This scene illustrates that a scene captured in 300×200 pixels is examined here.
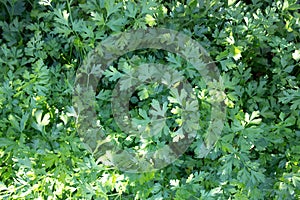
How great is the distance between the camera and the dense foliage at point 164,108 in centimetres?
204

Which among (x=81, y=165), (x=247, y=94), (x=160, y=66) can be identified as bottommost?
(x=81, y=165)

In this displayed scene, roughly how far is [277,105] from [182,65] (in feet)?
1.53

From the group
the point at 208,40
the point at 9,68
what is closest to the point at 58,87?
the point at 9,68

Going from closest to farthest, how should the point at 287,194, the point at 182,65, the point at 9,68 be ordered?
the point at 287,194, the point at 182,65, the point at 9,68

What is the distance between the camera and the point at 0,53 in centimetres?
254

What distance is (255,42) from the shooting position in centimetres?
231

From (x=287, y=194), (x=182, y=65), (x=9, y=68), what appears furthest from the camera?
(x=9, y=68)

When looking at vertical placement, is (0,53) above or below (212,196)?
above

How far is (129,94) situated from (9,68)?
653mm

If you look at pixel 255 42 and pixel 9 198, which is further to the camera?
pixel 255 42

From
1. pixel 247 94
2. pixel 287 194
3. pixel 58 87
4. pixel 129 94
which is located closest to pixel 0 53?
pixel 58 87

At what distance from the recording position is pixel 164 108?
78.2 inches

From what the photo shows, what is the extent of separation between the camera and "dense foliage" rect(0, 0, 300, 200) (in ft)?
6.68

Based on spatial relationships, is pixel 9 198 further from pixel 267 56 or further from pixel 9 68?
pixel 267 56
